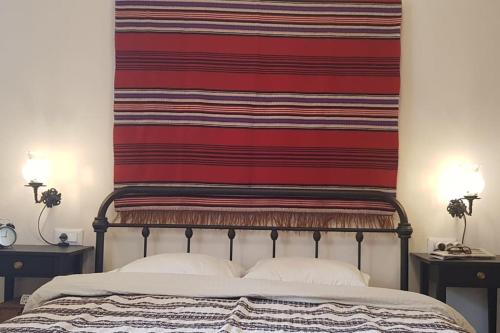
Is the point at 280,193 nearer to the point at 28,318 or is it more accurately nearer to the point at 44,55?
the point at 28,318

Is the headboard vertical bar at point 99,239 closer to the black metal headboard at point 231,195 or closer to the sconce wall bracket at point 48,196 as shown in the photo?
the black metal headboard at point 231,195

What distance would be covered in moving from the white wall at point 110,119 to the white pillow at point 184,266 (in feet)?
1.16

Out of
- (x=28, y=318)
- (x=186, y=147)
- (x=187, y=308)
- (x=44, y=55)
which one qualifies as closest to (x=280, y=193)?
(x=186, y=147)

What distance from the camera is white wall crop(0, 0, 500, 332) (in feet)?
8.13

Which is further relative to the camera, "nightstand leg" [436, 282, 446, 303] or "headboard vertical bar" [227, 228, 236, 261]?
"headboard vertical bar" [227, 228, 236, 261]

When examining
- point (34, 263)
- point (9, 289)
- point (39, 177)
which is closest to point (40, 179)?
point (39, 177)

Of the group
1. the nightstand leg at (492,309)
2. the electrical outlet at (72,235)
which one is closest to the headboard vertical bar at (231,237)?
the electrical outlet at (72,235)

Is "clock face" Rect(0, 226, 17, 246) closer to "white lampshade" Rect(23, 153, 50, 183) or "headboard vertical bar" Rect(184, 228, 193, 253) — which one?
"white lampshade" Rect(23, 153, 50, 183)

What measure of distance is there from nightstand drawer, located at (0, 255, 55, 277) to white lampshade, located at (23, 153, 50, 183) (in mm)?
420

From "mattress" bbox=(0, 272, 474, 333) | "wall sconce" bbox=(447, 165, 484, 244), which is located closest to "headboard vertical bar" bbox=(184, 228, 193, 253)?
"mattress" bbox=(0, 272, 474, 333)

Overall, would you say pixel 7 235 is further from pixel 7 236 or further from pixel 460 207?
pixel 460 207

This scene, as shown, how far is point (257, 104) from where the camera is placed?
8.16 feet

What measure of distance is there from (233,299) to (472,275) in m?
1.18

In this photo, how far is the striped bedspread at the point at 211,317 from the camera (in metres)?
1.38
